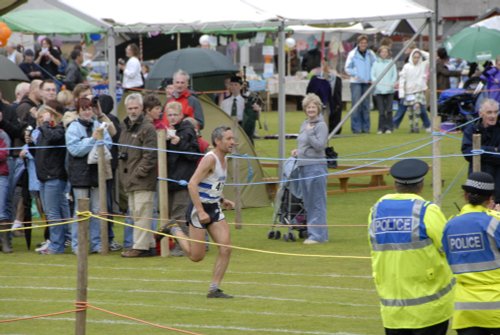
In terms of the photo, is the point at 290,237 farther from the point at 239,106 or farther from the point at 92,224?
the point at 239,106

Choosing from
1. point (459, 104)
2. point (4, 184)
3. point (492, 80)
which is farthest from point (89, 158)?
point (459, 104)

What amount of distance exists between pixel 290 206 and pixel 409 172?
27.0 feet

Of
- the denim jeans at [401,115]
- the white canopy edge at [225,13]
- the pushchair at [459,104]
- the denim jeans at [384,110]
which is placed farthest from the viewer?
the denim jeans at [384,110]

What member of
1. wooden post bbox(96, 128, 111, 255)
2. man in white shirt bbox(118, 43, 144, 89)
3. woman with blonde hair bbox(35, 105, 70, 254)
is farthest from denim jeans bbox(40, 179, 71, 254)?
man in white shirt bbox(118, 43, 144, 89)

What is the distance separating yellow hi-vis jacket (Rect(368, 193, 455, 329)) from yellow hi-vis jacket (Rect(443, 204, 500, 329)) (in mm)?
100

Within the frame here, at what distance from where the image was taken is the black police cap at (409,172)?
7836 millimetres

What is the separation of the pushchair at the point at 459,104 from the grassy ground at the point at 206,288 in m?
10.7

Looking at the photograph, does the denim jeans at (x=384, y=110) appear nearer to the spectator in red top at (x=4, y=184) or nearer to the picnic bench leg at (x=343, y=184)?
the picnic bench leg at (x=343, y=184)

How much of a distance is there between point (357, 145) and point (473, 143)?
13.8 meters

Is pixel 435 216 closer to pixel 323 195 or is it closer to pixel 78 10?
pixel 323 195

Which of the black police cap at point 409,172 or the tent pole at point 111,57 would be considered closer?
the black police cap at point 409,172

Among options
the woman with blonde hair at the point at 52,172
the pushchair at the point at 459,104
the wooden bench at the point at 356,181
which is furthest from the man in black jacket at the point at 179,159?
the pushchair at the point at 459,104

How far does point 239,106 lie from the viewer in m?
22.6

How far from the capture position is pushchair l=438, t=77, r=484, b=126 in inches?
1070
